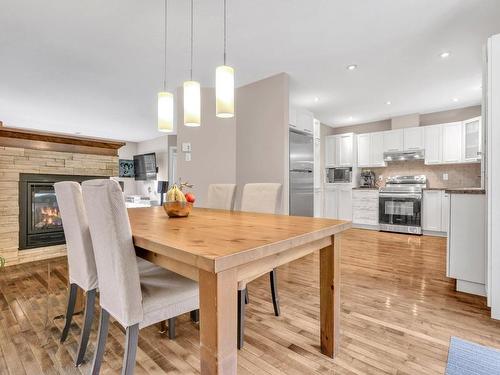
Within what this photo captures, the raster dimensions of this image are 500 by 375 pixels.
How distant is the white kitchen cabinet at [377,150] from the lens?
225 inches

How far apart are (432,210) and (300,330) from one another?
4362mm

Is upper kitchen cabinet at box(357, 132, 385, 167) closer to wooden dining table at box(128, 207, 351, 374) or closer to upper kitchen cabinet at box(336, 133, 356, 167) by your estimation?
upper kitchen cabinet at box(336, 133, 356, 167)

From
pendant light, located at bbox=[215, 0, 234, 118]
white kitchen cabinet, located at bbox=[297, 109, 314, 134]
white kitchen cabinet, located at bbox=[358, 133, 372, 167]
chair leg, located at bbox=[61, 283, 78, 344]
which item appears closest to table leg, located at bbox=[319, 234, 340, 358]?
pendant light, located at bbox=[215, 0, 234, 118]

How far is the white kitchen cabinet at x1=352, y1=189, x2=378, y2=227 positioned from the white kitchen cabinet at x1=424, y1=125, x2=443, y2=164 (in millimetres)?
1151

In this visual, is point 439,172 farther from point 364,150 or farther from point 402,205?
point 364,150

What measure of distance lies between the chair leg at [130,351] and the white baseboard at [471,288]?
267 centimetres

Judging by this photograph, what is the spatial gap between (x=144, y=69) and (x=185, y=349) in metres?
3.25

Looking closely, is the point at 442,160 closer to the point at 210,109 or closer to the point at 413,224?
the point at 413,224

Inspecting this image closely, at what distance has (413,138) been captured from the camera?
531cm

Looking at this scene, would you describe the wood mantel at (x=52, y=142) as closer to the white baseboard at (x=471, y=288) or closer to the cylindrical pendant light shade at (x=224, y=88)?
the cylindrical pendant light shade at (x=224, y=88)

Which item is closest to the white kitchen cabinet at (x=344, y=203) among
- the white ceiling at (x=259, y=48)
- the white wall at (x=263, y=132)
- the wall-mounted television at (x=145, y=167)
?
the white ceiling at (x=259, y=48)

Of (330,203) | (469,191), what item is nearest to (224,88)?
(469,191)

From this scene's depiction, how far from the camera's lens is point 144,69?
11.3 feet

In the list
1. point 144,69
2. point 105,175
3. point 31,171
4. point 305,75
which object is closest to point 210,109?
point 144,69
